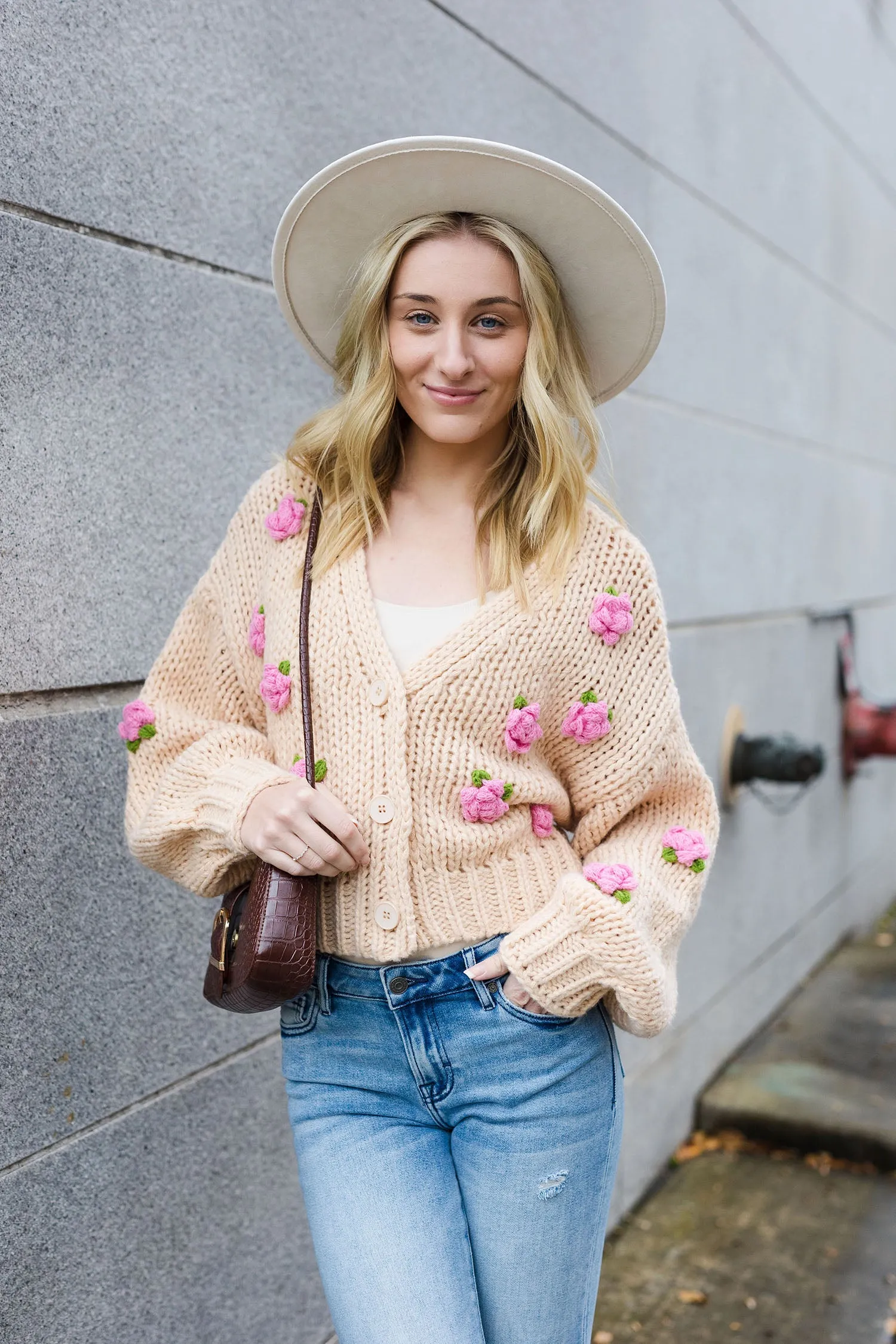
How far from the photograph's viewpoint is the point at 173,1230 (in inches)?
94.8

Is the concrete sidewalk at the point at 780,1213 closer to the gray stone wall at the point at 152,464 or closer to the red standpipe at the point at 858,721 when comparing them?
the gray stone wall at the point at 152,464

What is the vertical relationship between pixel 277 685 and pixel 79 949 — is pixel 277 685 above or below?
above

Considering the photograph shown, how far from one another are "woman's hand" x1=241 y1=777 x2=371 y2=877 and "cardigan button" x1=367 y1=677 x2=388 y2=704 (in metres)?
0.15

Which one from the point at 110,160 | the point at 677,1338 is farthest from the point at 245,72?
the point at 677,1338

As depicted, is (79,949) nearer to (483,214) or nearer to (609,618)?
(609,618)

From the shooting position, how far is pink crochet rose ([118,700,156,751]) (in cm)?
190

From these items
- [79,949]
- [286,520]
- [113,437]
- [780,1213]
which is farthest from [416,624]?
[780,1213]

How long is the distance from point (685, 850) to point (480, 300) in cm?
84

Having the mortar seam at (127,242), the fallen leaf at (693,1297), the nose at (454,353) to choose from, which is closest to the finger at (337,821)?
the nose at (454,353)

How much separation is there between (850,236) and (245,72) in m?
4.33

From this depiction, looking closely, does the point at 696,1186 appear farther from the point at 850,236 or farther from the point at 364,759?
the point at 850,236

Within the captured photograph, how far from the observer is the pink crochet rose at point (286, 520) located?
1899 millimetres

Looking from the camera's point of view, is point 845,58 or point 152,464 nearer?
point 152,464

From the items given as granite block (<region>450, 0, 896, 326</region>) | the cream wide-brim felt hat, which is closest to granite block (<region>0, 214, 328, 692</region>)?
the cream wide-brim felt hat
